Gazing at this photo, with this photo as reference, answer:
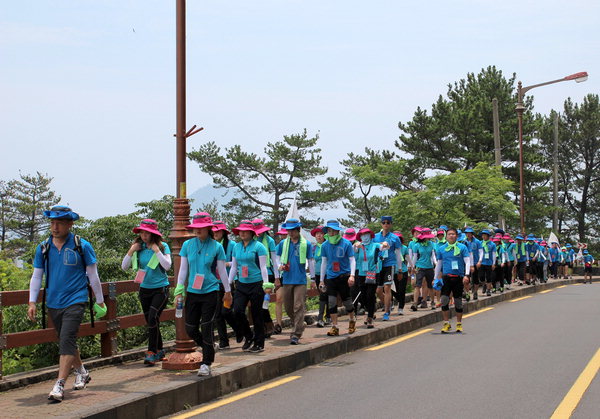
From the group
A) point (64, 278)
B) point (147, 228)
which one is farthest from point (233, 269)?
point (64, 278)

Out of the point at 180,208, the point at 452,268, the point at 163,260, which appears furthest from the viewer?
the point at 452,268

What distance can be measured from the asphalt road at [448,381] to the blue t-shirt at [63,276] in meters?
1.86

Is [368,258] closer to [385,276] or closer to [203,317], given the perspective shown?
[385,276]

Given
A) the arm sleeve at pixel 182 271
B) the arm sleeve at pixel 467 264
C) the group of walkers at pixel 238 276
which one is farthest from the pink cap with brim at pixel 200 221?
the arm sleeve at pixel 467 264

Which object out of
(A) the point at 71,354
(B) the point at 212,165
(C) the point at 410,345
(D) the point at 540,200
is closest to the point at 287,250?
(C) the point at 410,345

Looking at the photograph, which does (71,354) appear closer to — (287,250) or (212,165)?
(287,250)

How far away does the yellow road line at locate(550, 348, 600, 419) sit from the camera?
297 inches

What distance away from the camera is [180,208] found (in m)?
9.73

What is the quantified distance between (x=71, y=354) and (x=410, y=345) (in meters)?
6.94

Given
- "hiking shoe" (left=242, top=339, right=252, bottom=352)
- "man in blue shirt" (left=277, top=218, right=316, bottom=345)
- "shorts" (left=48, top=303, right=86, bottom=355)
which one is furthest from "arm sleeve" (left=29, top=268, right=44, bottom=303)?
"man in blue shirt" (left=277, top=218, right=316, bottom=345)

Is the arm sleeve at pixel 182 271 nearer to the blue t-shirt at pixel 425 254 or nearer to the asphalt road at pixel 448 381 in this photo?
the asphalt road at pixel 448 381

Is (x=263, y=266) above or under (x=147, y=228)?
under

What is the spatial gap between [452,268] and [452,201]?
72.8 ft

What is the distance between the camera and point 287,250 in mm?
12242
